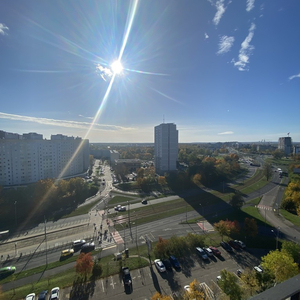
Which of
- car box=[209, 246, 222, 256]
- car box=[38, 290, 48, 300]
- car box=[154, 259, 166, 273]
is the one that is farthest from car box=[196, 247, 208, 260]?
car box=[38, 290, 48, 300]

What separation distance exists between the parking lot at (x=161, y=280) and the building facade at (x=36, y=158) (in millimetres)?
37823

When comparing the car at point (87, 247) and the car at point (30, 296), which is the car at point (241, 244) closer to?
the car at point (87, 247)

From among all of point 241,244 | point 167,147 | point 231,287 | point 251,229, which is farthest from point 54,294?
point 167,147

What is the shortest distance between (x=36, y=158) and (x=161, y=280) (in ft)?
141

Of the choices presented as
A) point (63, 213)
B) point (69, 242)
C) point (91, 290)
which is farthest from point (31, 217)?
point (91, 290)

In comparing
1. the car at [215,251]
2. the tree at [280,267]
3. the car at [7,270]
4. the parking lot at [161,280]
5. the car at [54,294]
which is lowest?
the car at [7,270]

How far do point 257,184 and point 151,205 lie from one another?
2894 centimetres

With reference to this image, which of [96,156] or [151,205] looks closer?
[151,205]

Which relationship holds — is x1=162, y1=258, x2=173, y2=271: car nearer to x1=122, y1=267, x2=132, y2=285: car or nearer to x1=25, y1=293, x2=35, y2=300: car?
x1=122, y1=267, x2=132, y2=285: car

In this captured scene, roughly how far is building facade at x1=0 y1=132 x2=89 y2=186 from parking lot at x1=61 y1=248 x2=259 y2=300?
37.8 metres

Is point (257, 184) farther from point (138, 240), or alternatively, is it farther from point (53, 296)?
point (53, 296)

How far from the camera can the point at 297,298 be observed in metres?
2.92

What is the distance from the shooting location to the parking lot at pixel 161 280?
13289 millimetres

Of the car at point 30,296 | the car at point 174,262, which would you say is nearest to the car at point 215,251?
the car at point 174,262
